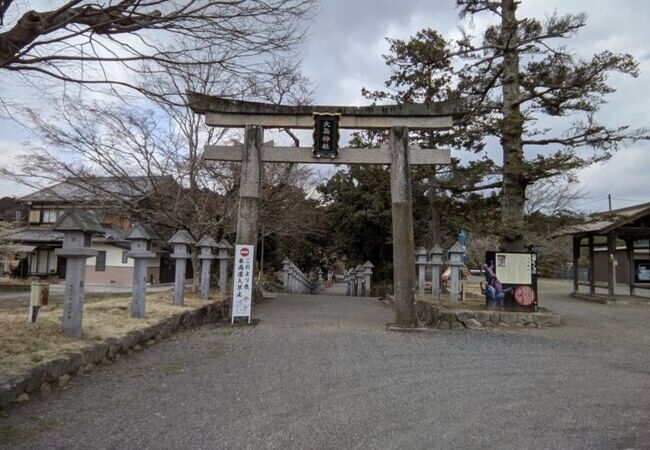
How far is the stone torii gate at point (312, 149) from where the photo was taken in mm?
10172

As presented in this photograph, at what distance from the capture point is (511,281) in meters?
10.9

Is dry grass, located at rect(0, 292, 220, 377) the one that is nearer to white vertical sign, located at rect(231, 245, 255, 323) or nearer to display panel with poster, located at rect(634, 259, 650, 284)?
white vertical sign, located at rect(231, 245, 255, 323)

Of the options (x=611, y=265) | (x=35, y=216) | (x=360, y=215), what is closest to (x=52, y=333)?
(x=611, y=265)

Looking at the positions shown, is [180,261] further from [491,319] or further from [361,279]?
[361,279]

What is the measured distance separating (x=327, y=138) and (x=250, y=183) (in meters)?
1.94

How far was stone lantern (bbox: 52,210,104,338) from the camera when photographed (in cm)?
614

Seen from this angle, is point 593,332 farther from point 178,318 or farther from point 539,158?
point 178,318

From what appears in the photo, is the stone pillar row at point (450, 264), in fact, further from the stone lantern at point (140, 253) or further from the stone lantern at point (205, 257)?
the stone lantern at point (140, 253)

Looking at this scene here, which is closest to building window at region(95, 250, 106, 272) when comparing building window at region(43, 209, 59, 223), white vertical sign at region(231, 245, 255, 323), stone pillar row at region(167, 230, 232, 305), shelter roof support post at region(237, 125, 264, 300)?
building window at region(43, 209, 59, 223)

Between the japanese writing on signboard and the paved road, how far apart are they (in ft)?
13.6

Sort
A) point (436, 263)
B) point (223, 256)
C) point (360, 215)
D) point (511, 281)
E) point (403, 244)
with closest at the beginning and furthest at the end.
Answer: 1. point (403, 244)
2. point (511, 281)
3. point (436, 263)
4. point (223, 256)
5. point (360, 215)

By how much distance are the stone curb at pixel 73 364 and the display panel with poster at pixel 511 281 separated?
6.79m

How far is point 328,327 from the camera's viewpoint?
9.59 meters

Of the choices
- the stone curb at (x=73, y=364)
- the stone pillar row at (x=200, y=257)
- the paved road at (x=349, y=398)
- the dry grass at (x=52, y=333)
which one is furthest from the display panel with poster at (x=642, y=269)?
the stone curb at (x=73, y=364)
